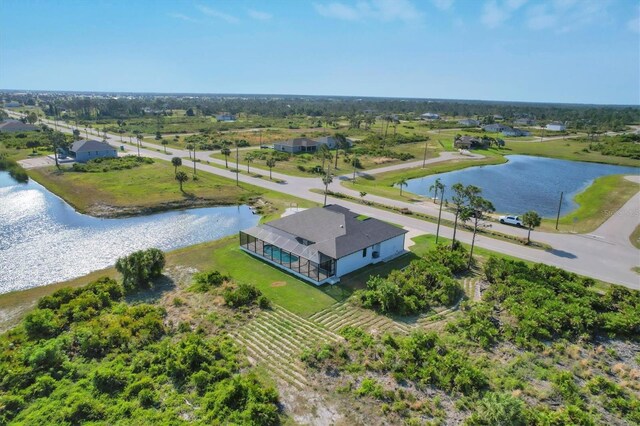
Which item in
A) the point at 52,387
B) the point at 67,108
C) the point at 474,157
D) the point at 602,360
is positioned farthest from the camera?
the point at 67,108

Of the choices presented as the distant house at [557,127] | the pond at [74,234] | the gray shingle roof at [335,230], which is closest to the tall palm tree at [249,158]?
the pond at [74,234]

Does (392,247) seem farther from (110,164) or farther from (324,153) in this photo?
(110,164)

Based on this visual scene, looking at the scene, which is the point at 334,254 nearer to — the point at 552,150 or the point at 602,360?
the point at 602,360

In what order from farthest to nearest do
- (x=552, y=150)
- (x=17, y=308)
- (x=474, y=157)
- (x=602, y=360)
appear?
(x=552, y=150) → (x=474, y=157) → (x=17, y=308) → (x=602, y=360)

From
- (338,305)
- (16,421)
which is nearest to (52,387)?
(16,421)

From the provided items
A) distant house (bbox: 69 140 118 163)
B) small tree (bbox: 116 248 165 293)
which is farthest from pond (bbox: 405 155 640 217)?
distant house (bbox: 69 140 118 163)

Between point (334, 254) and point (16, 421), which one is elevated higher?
point (334, 254)

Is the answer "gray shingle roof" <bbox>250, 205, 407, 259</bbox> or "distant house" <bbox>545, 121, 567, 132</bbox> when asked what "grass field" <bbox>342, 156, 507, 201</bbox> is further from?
"distant house" <bbox>545, 121, 567, 132</bbox>
